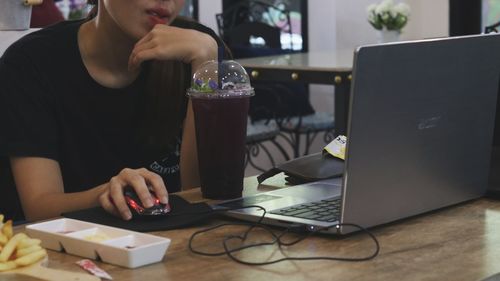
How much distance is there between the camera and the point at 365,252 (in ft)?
4.12

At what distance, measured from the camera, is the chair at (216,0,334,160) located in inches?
198

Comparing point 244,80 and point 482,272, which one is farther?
point 244,80

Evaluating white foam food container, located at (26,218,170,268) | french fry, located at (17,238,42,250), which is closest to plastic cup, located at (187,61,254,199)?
white foam food container, located at (26,218,170,268)

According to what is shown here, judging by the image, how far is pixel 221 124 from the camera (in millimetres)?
1604

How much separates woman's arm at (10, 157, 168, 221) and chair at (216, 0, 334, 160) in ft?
10.6

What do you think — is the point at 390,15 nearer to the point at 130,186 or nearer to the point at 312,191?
the point at 312,191

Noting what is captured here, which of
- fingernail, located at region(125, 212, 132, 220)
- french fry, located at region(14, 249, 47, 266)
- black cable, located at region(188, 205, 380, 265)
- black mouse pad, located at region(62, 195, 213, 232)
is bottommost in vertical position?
black cable, located at region(188, 205, 380, 265)

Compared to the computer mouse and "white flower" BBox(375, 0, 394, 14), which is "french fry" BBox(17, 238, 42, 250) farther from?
"white flower" BBox(375, 0, 394, 14)

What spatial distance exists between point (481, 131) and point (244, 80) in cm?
40

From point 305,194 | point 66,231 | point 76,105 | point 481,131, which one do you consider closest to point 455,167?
point 481,131

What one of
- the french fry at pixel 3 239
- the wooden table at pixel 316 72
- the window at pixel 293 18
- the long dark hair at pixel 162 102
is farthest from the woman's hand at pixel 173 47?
the window at pixel 293 18

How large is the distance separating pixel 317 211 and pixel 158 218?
237 mm

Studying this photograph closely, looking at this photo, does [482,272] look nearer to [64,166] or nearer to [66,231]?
[66,231]

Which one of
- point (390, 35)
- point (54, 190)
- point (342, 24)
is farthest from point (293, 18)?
point (54, 190)
